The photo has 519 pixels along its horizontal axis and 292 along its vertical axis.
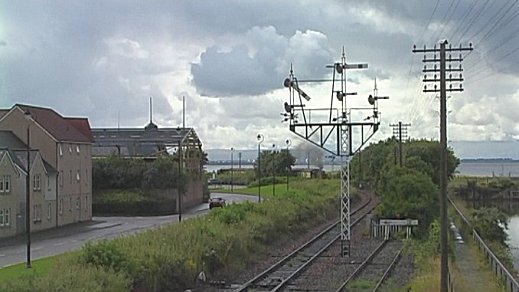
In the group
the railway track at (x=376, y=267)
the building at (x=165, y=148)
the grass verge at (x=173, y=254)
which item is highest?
the building at (x=165, y=148)

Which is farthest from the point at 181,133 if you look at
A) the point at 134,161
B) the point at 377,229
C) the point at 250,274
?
the point at 250,274

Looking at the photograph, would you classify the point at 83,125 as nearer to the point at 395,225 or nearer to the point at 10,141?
the point at 10,141

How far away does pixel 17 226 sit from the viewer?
5400cm

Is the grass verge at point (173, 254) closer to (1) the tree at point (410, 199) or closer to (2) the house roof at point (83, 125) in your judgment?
(1) the tree at point (410, 199)

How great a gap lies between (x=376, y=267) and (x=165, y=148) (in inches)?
2234

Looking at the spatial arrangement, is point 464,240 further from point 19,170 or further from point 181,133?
point 181,133

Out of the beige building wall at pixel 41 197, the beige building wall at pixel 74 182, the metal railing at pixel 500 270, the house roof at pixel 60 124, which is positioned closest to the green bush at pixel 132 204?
the beige building wall at pixel 74 182

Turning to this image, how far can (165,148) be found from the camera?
88750 mm

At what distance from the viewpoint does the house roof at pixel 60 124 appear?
6494cm

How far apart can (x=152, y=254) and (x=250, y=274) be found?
6222mm

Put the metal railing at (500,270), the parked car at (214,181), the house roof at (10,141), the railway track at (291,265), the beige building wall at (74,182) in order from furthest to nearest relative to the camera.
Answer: the parked car at (214,181)
the beige building wall at (74,182)
the house roof at (10,141)
the railway track at (291,265)
the metal railing at (500,270)

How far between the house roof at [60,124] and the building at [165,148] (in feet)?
34.6

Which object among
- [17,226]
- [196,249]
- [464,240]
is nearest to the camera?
[196,249]

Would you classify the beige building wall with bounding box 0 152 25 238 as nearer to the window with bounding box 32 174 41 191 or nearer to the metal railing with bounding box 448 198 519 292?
the window with bounding box 32 174 41 191
